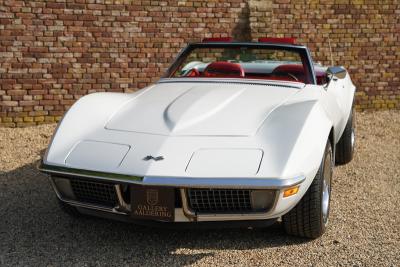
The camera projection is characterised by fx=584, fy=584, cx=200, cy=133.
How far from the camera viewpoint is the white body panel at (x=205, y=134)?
11.1 feet


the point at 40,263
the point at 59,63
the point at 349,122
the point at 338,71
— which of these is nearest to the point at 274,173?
the point at 40,263

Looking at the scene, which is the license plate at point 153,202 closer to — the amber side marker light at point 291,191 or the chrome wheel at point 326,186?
the amber side marker light at point 291,191

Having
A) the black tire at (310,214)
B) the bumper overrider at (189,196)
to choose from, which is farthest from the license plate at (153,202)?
the black tire at (310,214)

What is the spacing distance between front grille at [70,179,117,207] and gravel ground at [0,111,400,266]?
36 cm

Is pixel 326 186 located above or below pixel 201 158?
below

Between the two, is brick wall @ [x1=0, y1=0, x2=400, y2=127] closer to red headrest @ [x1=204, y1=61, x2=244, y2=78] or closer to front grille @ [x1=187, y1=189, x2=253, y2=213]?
red headrest @ [x1=204, y1=61, x2=244, y2=78]

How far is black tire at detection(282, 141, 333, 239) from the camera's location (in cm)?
368

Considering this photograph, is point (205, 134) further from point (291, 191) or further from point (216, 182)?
point (291, 191)

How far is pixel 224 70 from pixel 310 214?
74.8 inches

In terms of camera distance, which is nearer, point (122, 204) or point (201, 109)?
point (122, 204)

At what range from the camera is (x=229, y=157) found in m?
3.46

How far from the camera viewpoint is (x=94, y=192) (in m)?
3.64

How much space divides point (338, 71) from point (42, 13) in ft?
14.3

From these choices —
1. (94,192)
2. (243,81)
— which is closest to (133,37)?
(243,81)
